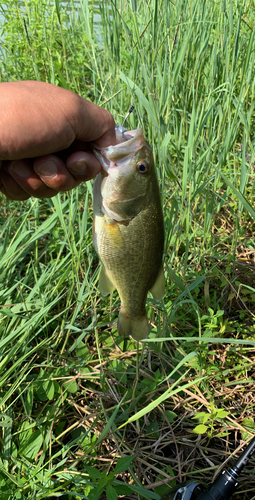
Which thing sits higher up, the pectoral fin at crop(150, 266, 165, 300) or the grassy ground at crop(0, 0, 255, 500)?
the pectoral fin at crop(150, 266, 165, 300)

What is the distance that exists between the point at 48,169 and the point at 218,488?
1.56 metres

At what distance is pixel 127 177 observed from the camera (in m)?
1.57

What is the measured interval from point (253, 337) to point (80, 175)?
1.50 m

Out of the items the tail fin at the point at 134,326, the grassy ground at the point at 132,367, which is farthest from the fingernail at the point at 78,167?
the tail fin at the point at 134,326

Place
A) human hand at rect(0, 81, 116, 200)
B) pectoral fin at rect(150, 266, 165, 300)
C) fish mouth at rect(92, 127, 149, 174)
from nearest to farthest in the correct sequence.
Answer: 1. human hand at rect(0, 81, 116, 200)
2. fish mouth at rect(92, 127, 149, 174)
3. pectoral fin at rect(150, 266, 165, 300)

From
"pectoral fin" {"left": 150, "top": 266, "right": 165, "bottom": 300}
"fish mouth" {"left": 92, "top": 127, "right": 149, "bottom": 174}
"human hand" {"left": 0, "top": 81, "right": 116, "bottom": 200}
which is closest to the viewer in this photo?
"human hand" {"left": 0, "top": 81, "right": 116, "bottom": 200}

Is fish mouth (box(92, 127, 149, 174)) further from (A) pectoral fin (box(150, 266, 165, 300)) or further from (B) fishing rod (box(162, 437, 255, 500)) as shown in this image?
(B) fishing rod (box(162, 437, 255, 500))

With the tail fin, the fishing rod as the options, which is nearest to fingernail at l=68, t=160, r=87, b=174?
the tail fin

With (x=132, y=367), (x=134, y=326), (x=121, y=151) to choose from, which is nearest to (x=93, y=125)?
(x=121, y=151)

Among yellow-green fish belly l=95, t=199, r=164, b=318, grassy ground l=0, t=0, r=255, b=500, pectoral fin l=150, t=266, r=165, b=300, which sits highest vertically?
yellow-green fish belly l=95, t=199, r=164, b=318

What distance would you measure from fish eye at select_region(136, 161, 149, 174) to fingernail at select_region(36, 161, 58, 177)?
376 mm

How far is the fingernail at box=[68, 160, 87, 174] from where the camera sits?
1.59 meters

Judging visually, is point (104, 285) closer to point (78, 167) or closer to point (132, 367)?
point (78, 167)

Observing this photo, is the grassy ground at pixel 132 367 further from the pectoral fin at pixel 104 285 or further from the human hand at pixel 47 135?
the human hand at pixel 47 135
